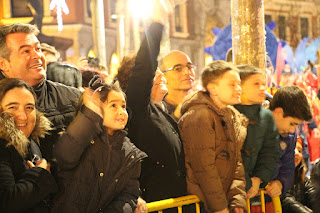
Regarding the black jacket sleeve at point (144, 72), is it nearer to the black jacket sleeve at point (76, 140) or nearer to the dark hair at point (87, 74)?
the black jacket sleeve at point (76, 140)

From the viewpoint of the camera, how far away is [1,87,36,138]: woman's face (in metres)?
2.97

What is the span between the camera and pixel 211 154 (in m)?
3.61

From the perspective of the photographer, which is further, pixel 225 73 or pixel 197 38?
pixel 197 38

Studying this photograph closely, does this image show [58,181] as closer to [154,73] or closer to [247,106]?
[154,73]

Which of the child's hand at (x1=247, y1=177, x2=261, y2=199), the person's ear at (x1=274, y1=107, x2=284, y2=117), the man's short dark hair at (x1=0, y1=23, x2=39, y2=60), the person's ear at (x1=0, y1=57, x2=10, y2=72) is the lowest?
the child's hand at (x1=247, y1=177, x2=261, y2=199)

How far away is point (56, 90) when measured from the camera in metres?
3.51

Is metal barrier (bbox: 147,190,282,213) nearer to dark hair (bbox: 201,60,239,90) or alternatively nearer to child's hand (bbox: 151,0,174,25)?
dark hair (bbox: 201,60,239,90)

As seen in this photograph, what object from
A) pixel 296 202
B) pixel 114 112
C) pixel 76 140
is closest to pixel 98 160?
pixel 76 140

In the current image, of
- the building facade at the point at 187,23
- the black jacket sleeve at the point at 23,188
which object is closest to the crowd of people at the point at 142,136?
the black jacket sleeve at the point at 23,188

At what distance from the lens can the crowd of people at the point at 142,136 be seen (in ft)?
9.66

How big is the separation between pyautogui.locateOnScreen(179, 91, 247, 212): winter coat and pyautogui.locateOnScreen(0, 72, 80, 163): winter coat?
0.81m

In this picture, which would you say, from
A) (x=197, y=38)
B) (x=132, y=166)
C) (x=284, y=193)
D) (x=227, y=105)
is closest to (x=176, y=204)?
(x=132, y=166)

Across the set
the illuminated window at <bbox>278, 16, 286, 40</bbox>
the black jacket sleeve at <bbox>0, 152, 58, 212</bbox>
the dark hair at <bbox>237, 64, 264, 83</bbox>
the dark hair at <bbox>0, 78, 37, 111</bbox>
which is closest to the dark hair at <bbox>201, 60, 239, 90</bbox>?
the dark hair at <bbox>237, 64, 264, 83</bbox>

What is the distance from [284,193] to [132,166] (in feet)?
6.37
